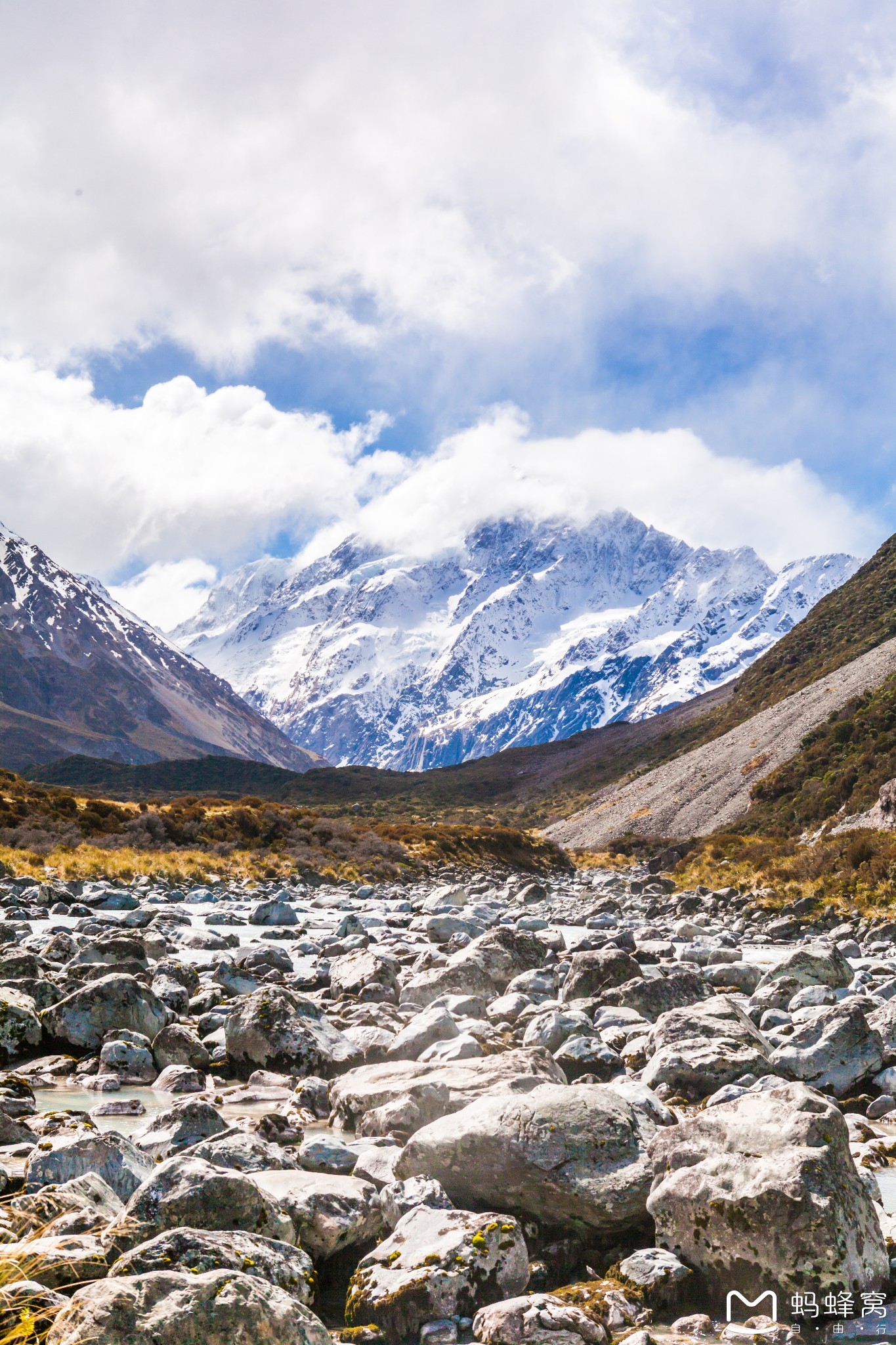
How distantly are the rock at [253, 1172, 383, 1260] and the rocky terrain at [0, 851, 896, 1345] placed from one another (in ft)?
0.06

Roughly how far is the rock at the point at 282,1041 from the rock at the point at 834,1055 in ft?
17.3

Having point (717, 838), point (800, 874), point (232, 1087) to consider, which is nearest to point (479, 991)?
point (232, 1087)

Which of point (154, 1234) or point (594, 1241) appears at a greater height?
point (154, 1234)

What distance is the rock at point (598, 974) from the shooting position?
14.7m

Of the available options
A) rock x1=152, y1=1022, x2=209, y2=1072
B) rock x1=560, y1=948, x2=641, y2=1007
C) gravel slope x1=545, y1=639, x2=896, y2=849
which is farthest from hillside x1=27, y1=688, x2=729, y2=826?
rock x1=152, y1=1022, x2=209, y2=1072

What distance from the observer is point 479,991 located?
49.6 feet

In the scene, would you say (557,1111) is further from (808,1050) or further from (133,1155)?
(808,1050)

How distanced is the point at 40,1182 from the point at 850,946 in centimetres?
1923

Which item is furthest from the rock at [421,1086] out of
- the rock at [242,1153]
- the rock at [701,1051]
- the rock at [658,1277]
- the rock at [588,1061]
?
the rock at [658,1277]

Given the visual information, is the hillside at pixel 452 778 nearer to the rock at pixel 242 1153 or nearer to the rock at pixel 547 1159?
the rock at pixel 547 1159

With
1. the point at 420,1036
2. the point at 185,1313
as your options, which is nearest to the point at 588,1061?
the point at 420,1036

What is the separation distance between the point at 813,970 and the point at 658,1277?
10720 millimetres

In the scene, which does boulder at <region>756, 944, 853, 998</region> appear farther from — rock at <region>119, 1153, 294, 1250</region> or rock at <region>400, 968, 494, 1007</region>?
rock at <region>119, 1153, 294, 1250</region>

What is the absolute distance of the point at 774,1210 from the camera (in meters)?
5.73
